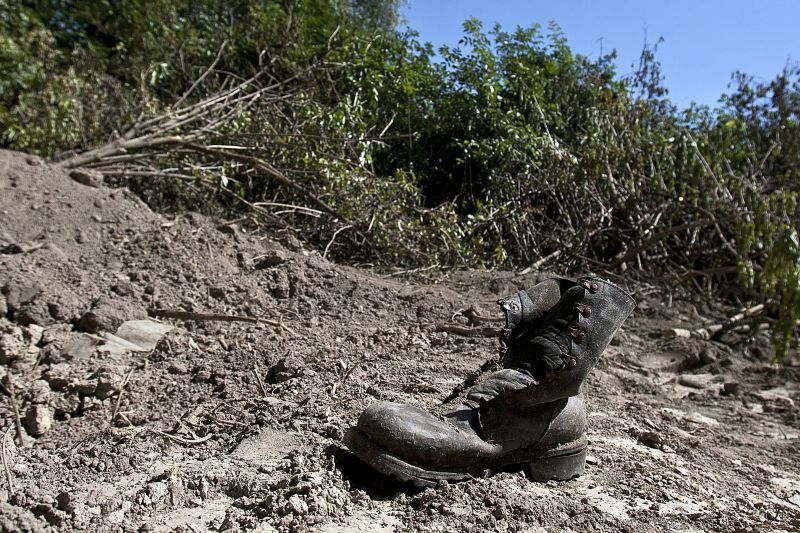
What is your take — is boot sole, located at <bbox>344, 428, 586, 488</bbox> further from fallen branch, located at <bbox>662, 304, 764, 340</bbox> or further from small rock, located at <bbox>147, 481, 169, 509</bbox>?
fallen branch, located at <bbox>662, 304, 764, 340</bbox>

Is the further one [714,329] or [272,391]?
[714,329]

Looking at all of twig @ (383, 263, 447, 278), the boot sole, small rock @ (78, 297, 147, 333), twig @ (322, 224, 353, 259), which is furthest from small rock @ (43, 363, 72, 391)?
twig @ (383, 263, 447, 278)

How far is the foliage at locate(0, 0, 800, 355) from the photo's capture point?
456cm

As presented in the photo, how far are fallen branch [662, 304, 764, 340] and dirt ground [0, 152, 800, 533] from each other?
0.31 ft

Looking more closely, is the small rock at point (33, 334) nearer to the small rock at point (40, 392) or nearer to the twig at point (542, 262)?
the small rock at point (40, 392)

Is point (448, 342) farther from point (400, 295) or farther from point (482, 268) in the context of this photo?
point (482, 268)

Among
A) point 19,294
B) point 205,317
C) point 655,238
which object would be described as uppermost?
point 655,238

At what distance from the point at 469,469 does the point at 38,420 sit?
1209 mm

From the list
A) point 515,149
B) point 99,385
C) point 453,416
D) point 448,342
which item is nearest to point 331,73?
point 515,149

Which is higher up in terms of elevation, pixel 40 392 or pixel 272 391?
pixel 272 391

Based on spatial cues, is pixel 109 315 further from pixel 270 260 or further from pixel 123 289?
pixel 270 260

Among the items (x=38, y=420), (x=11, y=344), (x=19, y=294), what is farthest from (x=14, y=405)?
(x=19, y=294)

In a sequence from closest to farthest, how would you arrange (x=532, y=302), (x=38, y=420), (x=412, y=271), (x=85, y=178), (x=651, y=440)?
1. (x=532, y=302)
2. (x=38, y=420)
3. (x=651, y=440)
4. (x=85, y=178)
5. (x=412, y=271)

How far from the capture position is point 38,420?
196cm
